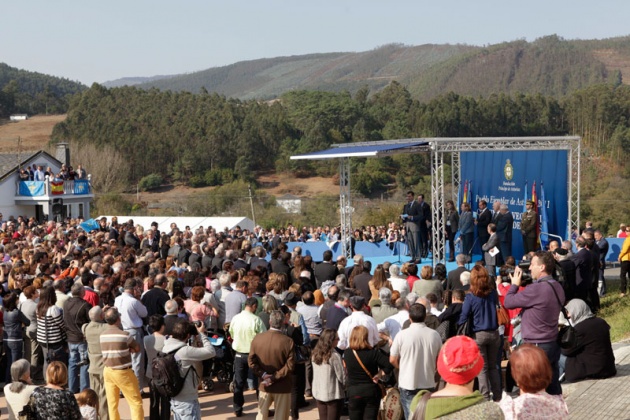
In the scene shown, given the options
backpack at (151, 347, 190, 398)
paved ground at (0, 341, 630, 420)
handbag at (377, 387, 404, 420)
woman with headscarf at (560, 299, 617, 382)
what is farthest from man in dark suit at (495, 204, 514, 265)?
backpack at (151, 347, 190, 398)

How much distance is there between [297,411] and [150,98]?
88.4 metres

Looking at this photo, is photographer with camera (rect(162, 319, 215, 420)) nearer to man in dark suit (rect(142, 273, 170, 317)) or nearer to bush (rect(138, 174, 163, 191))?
man in dark suit (rect(142, 273, 170, 317))

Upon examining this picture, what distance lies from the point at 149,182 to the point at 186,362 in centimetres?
6686

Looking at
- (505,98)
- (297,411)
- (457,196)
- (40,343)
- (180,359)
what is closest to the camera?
(180,359)

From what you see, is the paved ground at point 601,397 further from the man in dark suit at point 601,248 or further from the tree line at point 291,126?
the tree line at point 291,126

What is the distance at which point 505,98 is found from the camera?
8806 cm

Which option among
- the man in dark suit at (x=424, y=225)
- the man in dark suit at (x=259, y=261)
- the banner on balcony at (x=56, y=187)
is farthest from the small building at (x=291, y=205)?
the man in dark suit at (x=259, y=261)

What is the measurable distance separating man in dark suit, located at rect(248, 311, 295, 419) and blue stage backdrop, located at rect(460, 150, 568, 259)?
35.1 ft

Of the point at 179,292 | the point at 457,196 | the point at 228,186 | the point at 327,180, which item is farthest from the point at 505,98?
the point at 179,292

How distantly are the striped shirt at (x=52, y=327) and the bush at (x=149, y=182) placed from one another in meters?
64.5

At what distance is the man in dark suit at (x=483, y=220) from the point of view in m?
17.0

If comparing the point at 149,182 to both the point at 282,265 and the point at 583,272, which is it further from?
the point at 583,272

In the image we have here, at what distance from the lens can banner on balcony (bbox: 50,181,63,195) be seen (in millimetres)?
34000

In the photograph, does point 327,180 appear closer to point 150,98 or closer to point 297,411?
point 150,98
